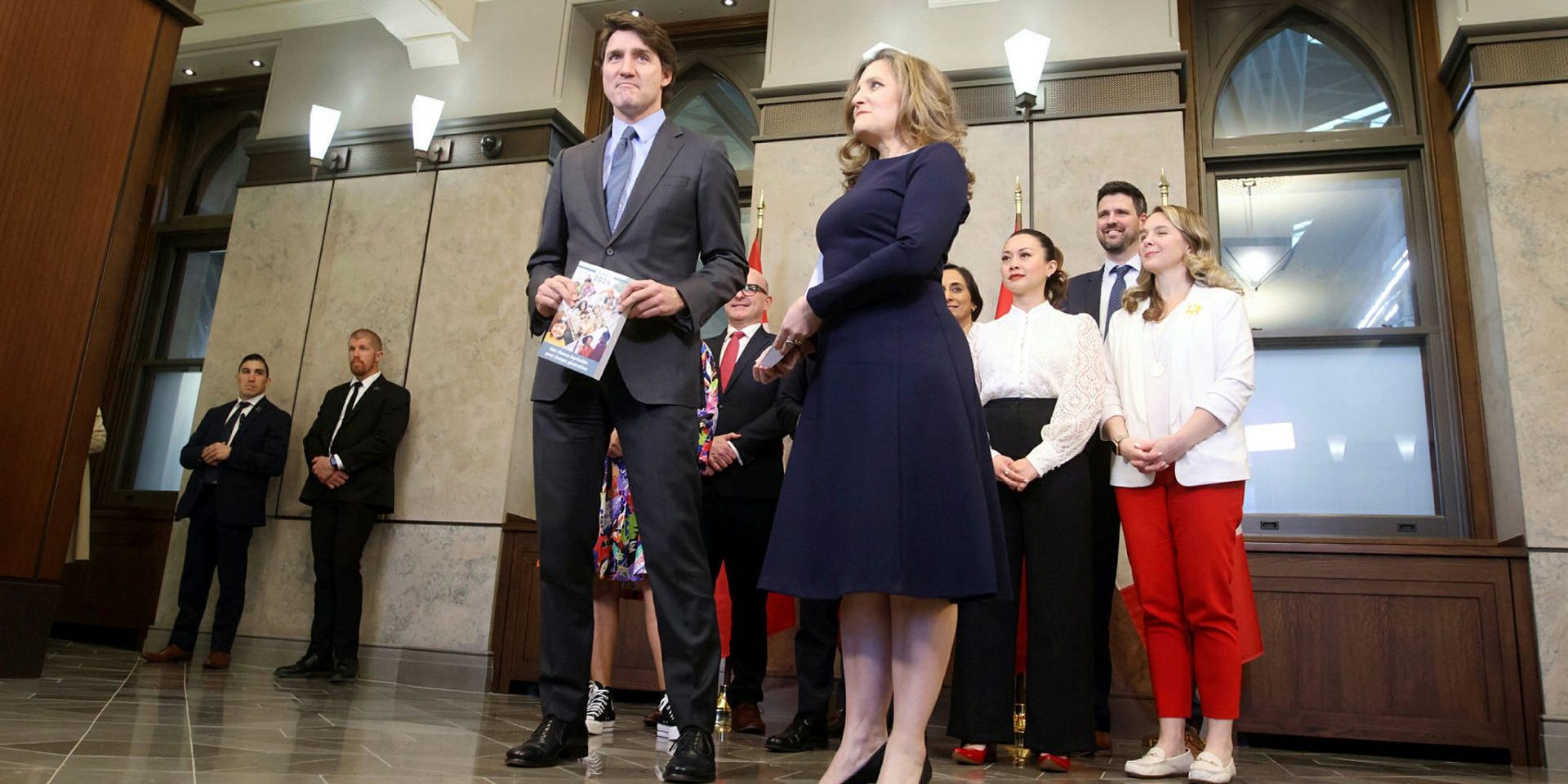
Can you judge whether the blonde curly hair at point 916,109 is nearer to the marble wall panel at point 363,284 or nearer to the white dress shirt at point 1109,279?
the white dress shirt at point 1109,279

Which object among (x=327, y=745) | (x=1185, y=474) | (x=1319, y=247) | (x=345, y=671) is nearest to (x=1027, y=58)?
(x=1319, y=247)

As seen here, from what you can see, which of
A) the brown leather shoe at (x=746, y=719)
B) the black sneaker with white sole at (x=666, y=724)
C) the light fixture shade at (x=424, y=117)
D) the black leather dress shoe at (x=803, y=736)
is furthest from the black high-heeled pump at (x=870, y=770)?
the light fixture shade at (x=424, y=117)

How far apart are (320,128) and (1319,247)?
5227 millimetres

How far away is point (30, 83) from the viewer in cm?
333

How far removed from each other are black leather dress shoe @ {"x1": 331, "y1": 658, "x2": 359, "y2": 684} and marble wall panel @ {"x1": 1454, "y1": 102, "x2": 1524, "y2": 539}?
15.7 ft

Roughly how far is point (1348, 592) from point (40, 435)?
15.2ft

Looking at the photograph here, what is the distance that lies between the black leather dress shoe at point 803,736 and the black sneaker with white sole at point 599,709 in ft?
1.75

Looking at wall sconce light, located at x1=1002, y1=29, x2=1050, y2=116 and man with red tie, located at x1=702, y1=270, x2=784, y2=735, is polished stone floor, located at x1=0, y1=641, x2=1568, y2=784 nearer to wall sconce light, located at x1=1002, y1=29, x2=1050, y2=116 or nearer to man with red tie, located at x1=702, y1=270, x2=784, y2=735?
man with red tie, located at x1=702, y1=270, x2=784, y2=735

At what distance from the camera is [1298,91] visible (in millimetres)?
4891

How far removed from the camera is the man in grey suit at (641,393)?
2072 mm

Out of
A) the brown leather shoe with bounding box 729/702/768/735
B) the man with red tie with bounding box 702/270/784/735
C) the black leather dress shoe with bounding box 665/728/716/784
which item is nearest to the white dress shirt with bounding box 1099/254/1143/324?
the man with red tie with bounding box 702/270/784/735

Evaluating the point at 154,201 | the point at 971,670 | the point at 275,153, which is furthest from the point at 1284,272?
the point at 154,201

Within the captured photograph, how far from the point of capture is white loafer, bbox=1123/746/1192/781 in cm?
259

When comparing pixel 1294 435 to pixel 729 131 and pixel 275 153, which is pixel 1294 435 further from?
pixel 275 153
